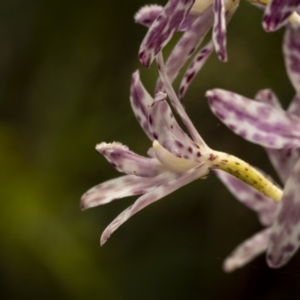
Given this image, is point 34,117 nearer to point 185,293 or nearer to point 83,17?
point 83,17

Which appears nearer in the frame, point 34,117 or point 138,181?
point 138,181

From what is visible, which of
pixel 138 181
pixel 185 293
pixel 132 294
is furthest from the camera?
pixel 185 293

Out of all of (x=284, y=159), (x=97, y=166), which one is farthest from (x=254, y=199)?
(x=97, y=166)

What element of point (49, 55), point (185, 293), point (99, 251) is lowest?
point (185, 293)

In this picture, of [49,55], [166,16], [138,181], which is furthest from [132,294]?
[166,16]

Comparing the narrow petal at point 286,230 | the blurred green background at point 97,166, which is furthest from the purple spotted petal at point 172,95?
the blurred green background at point 97,166

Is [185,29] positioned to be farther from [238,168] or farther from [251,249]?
[251,249]

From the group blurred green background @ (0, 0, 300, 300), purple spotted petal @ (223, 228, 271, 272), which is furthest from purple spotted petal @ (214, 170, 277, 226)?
blurred green background @ (0, 0, 300, 300)
